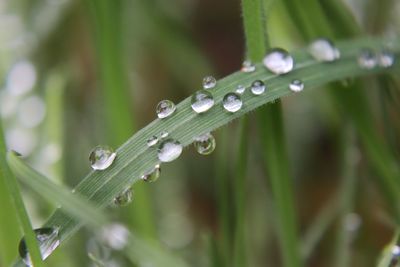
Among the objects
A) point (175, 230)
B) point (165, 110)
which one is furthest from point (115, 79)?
point (175, 230)

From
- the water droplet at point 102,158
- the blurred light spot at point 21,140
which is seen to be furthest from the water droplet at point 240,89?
the blurred light spot at point 21,140

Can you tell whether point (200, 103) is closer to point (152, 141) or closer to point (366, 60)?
point (152, 141)

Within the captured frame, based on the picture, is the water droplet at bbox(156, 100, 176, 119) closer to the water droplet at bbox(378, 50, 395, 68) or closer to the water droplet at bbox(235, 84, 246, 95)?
the water droplet at bbox(235, 84, 246, 95)

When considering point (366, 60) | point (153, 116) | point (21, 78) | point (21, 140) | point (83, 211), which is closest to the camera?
point (83, 211)

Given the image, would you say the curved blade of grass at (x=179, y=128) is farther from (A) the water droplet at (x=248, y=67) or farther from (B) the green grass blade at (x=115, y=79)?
(B) the green grass blade at (x=115, y=79)

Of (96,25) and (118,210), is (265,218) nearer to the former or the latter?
(118,210)

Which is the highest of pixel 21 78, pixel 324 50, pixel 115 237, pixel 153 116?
pixel 153 116
